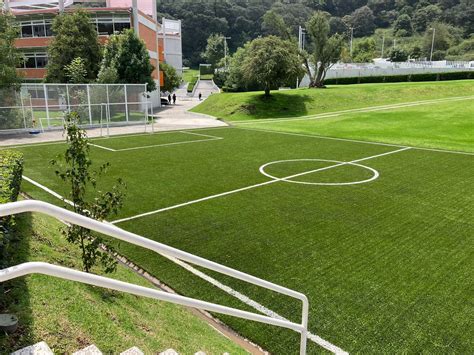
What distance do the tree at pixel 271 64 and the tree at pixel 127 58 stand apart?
1022cm

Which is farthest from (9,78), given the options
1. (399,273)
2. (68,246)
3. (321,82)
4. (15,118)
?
(321,82)

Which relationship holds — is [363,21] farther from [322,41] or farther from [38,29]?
[38,29]

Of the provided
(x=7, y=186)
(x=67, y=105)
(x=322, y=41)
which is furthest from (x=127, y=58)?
(x=7, y=186)

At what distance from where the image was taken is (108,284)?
94.3 inches

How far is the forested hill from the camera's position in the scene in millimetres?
132000

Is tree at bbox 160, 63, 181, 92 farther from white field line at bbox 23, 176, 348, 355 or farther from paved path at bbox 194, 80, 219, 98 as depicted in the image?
white field line at bbox 23, 176, 348, 355

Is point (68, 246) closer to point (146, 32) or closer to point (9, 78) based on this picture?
point (9, 78)

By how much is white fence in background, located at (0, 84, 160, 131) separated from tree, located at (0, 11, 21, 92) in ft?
1.72

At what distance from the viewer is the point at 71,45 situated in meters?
38.0

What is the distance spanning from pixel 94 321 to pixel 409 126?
29196 millimetres

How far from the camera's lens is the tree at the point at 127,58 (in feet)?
124

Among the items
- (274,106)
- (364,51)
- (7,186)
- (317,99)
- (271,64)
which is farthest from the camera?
(364,51)

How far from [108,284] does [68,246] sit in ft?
18.0

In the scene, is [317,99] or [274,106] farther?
[317,99]
